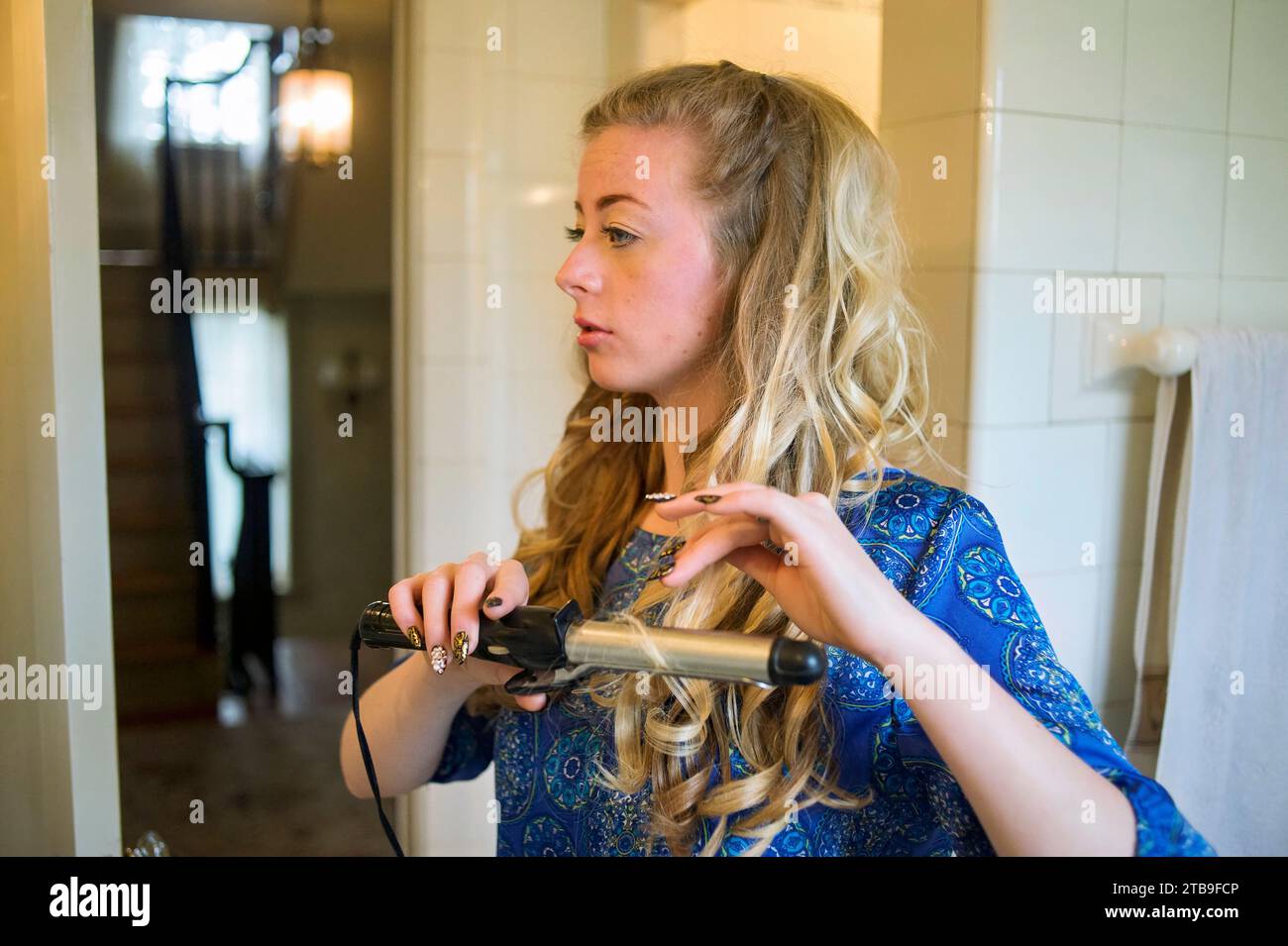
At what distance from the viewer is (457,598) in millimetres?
622

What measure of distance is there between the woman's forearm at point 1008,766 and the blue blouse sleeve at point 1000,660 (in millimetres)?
20

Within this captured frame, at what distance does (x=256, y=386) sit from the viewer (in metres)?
2.79

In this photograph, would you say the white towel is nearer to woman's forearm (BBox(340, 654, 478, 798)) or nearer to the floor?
woman's forearm (BBox(340, 654, 478, 798))

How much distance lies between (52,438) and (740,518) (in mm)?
602

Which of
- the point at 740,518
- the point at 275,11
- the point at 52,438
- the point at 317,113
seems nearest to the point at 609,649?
Result: the point at 740,518

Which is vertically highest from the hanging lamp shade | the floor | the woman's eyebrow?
the hanging lamp shade

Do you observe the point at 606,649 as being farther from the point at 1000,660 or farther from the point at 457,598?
the point at 1000,660

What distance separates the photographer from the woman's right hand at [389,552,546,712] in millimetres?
615

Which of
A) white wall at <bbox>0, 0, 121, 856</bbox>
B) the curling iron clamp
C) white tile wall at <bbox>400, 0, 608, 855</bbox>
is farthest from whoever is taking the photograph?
white tile wall at <bbox>400, 0, 608, 855</bbox>

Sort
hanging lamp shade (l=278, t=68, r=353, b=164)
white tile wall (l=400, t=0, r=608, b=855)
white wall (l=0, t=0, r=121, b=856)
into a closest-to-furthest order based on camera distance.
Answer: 1. white wall (l=0, t=0, r=121, b=856)
2. white tile wall (l=400, t=0, r=608, b=855)
3. hanging lamp shade (l=278, t=68, r=353, b=164)

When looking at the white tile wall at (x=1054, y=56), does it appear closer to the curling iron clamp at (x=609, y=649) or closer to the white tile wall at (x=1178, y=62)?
the white tile wall at (x=1178, y=62)

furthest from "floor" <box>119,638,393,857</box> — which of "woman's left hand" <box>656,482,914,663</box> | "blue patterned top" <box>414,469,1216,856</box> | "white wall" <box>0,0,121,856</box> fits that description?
"woman's left hand" <box>656,482,914,663</box>
